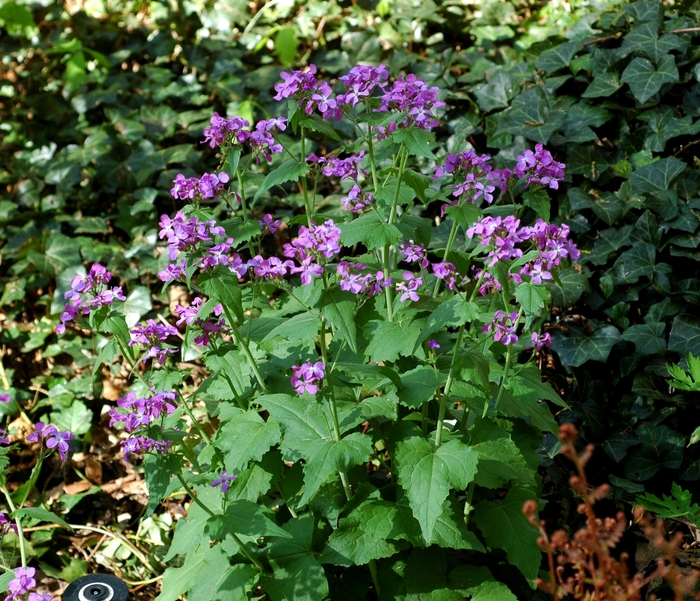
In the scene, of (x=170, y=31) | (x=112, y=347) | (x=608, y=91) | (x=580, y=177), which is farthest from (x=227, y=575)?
(x=170, y=31)

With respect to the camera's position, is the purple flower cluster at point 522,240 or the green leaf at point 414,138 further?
the green leaf at point 414,138

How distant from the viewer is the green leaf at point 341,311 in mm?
2061

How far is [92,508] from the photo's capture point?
12.2 ft

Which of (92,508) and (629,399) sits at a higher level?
(629,399)

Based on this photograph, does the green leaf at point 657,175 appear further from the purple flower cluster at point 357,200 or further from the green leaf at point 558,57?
the purple flower cluster at point 357,200

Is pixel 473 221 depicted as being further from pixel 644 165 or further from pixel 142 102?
pixel 142 102

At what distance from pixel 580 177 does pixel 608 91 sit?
46 centimetres

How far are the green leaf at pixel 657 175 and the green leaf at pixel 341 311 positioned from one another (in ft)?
6.58

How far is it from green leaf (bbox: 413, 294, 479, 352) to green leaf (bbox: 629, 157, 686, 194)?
Result: 176 cm

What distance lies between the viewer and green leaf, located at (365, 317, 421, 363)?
2.21 m

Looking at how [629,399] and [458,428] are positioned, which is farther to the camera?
[629,399]

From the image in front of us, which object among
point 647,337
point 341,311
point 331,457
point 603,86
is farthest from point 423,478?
point 603,86

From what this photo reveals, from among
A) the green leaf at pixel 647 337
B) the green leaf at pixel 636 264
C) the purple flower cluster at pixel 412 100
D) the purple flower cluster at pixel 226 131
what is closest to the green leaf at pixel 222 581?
the purple flower cluster at pixel 226 131

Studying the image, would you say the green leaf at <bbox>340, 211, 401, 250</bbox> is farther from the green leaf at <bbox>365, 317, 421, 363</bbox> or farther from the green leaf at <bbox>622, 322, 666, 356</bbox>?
the green leaf at <bbox>622, 322, 666, 356</bbox>
